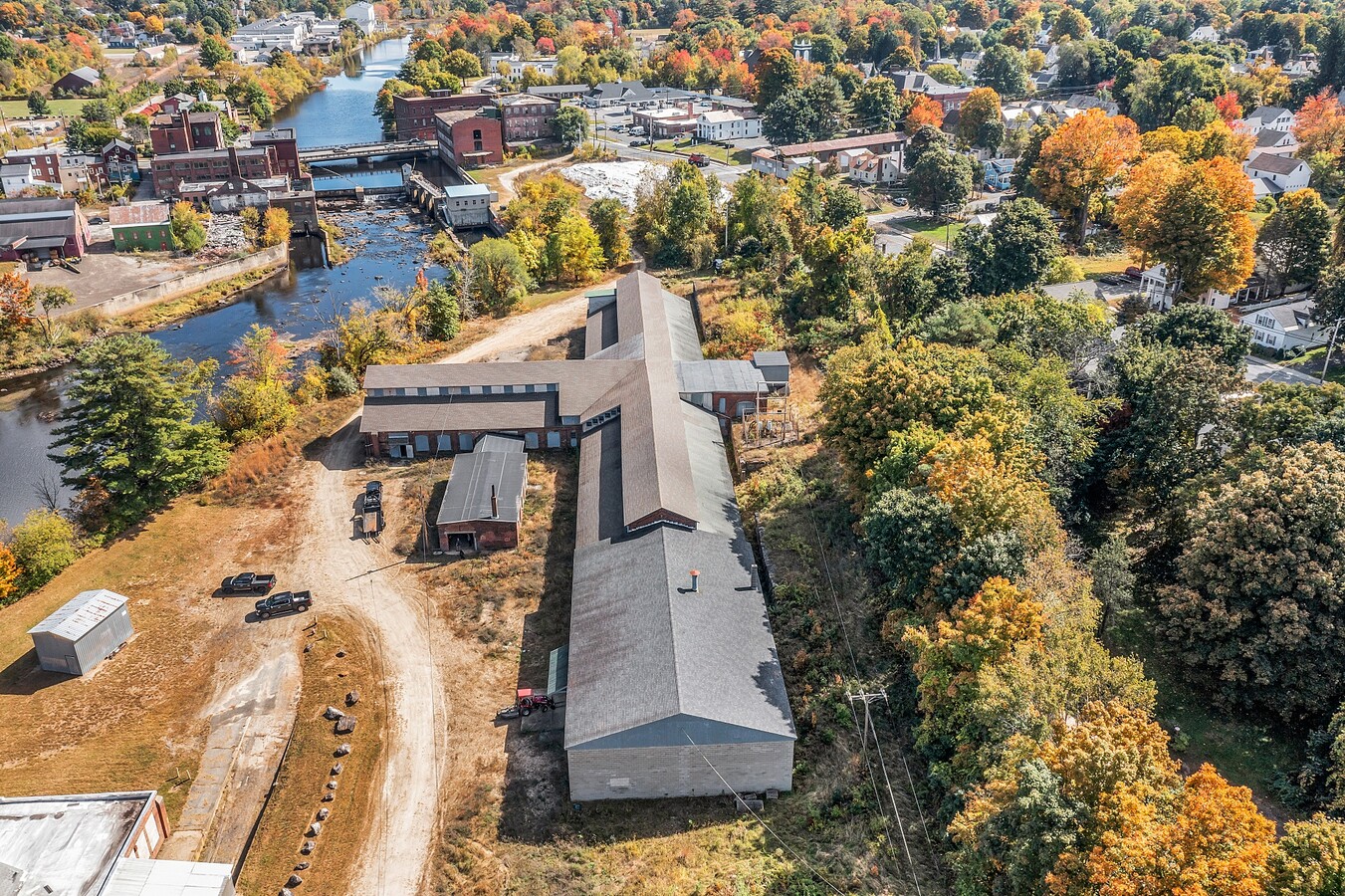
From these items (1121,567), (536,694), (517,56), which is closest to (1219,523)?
(1121,567)

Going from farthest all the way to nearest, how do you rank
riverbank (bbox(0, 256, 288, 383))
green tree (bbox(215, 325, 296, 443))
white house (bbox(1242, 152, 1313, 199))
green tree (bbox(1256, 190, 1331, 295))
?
white house (bbox(1242, 152, 1313, 199)), riverbank (bbox(0, 256, 288, 383)), green tree (bbox(1256, 190, 1331, 295)), green tree (bbox(215, 325, 296, 443))

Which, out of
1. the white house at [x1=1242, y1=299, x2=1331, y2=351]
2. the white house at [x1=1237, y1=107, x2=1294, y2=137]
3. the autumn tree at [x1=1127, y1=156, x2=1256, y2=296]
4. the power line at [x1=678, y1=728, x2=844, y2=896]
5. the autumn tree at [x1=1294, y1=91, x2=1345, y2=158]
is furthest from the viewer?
the white house at [x1=1237, y1=107, x2=1294, y2=137]

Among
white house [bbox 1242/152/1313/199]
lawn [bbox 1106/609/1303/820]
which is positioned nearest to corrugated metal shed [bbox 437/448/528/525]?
lawn [bbox 1106/609/1303/820]

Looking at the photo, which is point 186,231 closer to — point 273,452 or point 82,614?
point 273,452

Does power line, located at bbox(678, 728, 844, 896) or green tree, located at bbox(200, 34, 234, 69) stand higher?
green tree, located at bbox(200, 34, 234, 69)

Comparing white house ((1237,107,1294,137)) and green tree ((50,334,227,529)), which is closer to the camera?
green tree ((50,334,227,529))

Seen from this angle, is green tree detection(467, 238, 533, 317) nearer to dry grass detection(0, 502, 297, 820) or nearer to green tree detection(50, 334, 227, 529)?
green tree detection(50, 334, 227, 529)

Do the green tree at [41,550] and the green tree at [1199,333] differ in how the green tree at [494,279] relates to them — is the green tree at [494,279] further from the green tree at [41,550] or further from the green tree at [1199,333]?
the green tree at [1199,333]

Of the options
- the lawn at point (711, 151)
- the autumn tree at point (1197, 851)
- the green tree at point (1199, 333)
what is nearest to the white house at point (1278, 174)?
the green tree at point (1199, 333)
